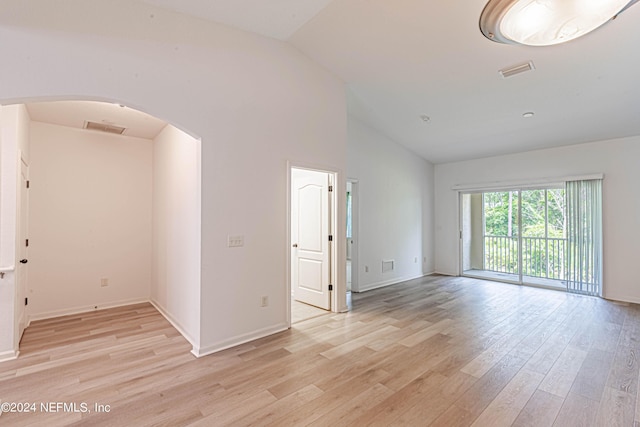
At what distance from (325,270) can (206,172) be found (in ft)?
7.28

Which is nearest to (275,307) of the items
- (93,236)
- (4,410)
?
(4,410)

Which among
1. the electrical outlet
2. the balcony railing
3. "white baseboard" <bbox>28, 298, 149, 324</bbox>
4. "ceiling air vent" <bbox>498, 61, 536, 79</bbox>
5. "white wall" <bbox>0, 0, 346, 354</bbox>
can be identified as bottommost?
"white baseboard" <bbox>28, 298, 149, 324</bbox>

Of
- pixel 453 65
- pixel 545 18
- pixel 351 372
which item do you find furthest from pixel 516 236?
pixel 351 372

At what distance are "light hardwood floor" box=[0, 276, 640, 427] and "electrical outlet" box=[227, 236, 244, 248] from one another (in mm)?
1074

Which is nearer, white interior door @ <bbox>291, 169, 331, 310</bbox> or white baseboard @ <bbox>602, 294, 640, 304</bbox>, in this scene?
white interior door @ <bbox>291, 169, 331, 310</bbox>

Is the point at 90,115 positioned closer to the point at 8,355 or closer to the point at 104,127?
the point at 104,127

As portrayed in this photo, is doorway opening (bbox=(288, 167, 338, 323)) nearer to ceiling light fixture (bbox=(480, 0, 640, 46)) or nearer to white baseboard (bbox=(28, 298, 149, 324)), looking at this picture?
ceiling light fixture (bbox=(480, 0, 640, 46))

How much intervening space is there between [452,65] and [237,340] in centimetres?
403

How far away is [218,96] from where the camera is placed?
3.06 metres

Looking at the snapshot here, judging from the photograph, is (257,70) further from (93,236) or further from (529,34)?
(93,236)

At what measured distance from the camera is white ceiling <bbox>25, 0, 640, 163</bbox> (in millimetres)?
2855

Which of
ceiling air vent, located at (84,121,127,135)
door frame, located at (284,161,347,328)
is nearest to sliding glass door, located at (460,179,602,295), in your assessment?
door frame, located at (284,161,347,328)

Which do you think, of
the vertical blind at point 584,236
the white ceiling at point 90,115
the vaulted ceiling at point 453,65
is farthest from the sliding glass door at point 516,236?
the white ceiling at point 90,115

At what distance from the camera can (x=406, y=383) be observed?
2396 mm
